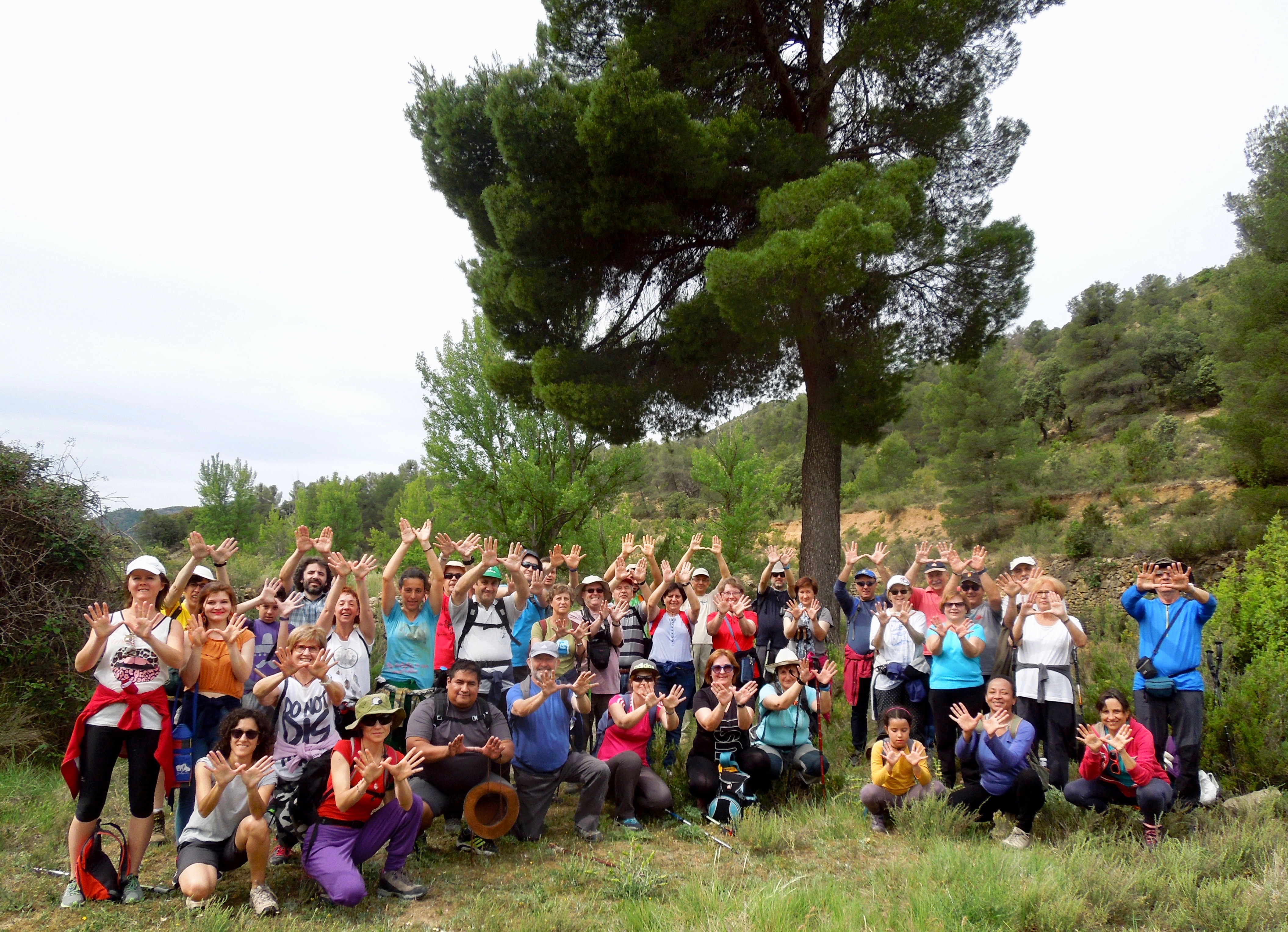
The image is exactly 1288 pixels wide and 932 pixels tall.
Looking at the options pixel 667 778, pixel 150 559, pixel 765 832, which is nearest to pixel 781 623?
pixel 667 778

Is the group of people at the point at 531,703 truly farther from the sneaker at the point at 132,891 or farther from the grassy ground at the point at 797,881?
the grassy ground at the point at 797,881

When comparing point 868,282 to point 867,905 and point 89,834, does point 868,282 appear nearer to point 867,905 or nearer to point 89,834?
point 867,905

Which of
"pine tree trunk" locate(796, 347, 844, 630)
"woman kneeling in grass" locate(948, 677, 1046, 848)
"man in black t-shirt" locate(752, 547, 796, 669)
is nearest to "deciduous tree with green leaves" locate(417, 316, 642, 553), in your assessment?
"pine tree trunk" locate(796, 347, 844, 630)

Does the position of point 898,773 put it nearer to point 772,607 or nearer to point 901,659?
point 901,659

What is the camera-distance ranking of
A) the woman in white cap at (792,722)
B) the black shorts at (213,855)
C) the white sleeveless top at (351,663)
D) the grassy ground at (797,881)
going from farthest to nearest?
the woman in white cap at (792,722), the white sleeveless top at (351,663), the black shorts at (213,855), the grassy ground at (797,881)

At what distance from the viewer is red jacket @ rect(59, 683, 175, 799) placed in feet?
13.5

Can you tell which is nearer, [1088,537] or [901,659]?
[901,659]

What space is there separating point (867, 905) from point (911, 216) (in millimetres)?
8219

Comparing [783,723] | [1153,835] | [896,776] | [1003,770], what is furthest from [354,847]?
[1153,835]

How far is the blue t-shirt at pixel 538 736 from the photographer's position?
5.31 m

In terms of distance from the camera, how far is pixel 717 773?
18.9 feet

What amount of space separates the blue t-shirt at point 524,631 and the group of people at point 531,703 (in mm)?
26

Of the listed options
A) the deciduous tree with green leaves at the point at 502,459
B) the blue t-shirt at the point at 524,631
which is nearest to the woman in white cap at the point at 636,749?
the blue t-shirt at the point at 524,631

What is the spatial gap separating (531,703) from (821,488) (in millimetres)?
6986
